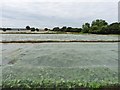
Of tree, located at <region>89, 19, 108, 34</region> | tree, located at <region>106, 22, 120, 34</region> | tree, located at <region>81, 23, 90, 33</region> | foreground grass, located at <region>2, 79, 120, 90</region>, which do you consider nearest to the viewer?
foreground grass, located at <region>2, 79, 120, 90</region>

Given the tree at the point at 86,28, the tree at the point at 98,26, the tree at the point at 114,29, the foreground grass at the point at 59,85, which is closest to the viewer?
the foreground grass at the point at 59,85

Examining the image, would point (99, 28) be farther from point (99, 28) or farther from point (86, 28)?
point (86, 28)

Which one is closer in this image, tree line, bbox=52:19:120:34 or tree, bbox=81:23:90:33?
tree line, bbox=52:19:120:34

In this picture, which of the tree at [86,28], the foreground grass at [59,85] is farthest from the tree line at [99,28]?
the foreground grass at [59,85]

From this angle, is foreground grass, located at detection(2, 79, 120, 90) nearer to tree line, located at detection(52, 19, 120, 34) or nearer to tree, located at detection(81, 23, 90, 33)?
tree line, located at detection(52, 19, 120, 34)

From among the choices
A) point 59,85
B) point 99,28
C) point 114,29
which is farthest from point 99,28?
point 59,85

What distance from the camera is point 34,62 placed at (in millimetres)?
7676

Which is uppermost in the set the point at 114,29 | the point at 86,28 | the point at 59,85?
the point at 86,28

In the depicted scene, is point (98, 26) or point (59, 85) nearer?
point (59, 85)

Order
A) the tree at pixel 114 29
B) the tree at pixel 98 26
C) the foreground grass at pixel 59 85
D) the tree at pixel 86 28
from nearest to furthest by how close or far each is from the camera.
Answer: the foreground grass at pixel 59 85 → the tree at pixel 114 29 → the tree at pixel 98 26 → the tree at pixel 86 28

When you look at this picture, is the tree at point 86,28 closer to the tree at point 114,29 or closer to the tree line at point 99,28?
the tree line at point 99,28

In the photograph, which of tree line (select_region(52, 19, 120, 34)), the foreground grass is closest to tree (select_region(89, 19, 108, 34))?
tree line (select_region(52, 19, 120, 34))

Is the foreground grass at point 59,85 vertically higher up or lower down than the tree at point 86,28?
lower down

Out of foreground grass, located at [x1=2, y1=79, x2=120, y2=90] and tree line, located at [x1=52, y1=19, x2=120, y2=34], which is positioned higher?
tree line, located at [x1=52, y1=19, x2=120, y2=34]
